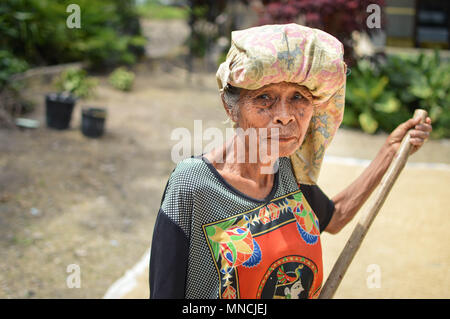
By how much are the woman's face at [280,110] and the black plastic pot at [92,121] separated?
5.94m

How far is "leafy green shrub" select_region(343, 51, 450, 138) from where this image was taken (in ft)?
27.6

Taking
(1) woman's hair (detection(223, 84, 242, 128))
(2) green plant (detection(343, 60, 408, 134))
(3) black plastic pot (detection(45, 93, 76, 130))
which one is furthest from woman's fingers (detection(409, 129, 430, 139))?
(2) green plant (detection(343, 60, 408, 134))

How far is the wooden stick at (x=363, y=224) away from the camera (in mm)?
1837

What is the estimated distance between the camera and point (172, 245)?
148cm

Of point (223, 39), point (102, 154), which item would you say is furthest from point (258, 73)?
point (223, 39)

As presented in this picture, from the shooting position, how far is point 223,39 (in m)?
15.0

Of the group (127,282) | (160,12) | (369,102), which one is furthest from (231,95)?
(160,12)

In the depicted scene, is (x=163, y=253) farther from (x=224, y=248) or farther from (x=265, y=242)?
(x=265, y=242)

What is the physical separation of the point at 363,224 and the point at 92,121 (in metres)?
5.94

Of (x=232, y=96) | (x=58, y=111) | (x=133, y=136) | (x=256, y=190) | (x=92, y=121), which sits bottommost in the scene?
(x=133, y=136)

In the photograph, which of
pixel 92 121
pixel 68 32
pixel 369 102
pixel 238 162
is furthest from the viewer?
pixel 68 32

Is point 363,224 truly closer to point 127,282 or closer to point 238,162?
point 238,162

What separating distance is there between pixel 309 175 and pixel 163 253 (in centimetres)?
69

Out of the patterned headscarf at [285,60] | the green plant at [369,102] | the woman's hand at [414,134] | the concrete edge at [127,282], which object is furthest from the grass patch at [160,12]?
the patterned headscarf at [285,60]
